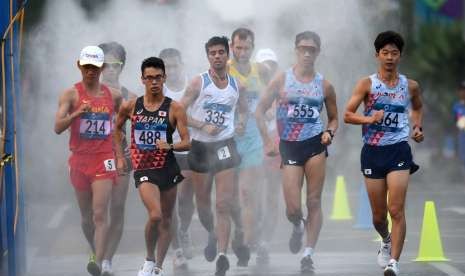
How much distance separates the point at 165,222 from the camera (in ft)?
37.1

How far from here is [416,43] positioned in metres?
36.6

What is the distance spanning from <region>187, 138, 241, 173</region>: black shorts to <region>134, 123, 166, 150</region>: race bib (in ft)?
4.20

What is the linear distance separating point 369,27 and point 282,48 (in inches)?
39.6

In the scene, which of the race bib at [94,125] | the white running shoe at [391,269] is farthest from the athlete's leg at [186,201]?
the white running shoe at [391,269]

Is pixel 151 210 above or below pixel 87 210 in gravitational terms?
above

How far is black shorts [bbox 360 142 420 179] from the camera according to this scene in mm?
11148

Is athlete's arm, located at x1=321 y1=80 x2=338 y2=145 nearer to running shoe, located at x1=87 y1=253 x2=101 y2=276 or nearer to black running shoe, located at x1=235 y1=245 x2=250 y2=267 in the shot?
black running shoe, located at x1=235 y1=245 x2=250 y2=267

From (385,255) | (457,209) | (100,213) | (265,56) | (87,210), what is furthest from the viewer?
(457,209)

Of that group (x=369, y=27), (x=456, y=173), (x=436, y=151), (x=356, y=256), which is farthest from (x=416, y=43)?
(x=356, y=256)

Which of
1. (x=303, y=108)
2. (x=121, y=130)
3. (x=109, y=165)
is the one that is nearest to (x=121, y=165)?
(x=121, y=130)

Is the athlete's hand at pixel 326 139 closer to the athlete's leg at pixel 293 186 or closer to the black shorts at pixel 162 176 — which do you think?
the athlete's leg at pixel 293 186

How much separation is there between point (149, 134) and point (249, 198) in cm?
223

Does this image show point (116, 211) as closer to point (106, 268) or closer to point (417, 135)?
point (106, 268)

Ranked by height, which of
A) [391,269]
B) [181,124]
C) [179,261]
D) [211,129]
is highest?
[181,124]
